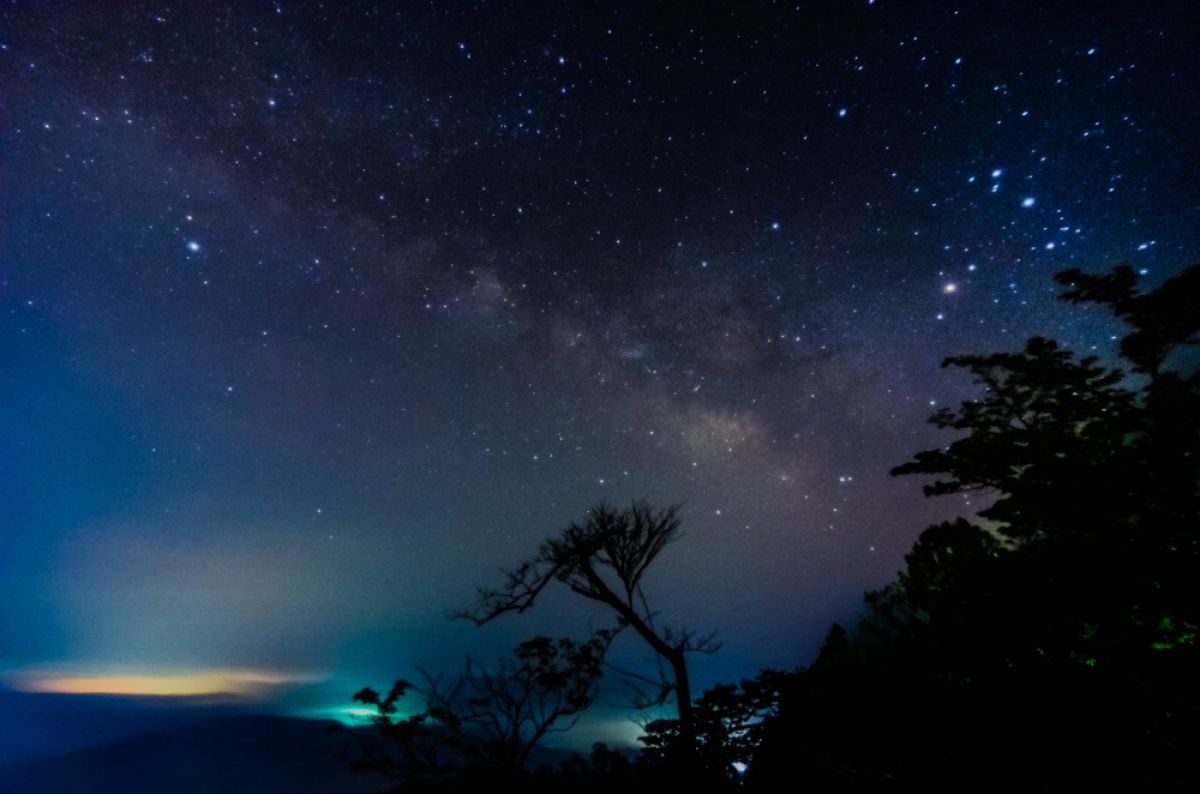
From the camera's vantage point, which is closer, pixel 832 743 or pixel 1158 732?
pixel 1158 732

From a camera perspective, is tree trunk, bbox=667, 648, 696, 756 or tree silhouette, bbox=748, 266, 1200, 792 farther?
tree trunk, bbox=667, 648, 696, 756

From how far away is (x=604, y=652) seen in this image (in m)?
11.5

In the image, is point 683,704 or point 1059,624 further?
point 683,704

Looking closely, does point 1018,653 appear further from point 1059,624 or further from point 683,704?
point 683,704

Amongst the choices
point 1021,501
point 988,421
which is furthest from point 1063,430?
point 1021,501

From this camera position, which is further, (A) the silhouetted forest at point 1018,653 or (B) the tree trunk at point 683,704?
(B) the tree trunk at point 683,704

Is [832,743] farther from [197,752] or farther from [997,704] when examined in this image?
[197,752]

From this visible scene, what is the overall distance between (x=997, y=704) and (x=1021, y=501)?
14.8 feet

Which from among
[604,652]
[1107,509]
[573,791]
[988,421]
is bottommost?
[573,791]

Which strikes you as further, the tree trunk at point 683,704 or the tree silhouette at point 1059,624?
the tree trunk at point 683,704

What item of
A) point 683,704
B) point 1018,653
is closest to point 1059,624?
point 1018,653

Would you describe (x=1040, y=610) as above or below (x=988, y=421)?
below

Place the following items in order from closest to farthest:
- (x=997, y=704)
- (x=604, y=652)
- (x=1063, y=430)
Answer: (x=997, y=704)
(x=1063, y=430)
(x=604, y=652)

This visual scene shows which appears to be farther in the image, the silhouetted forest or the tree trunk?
the tree trunk
